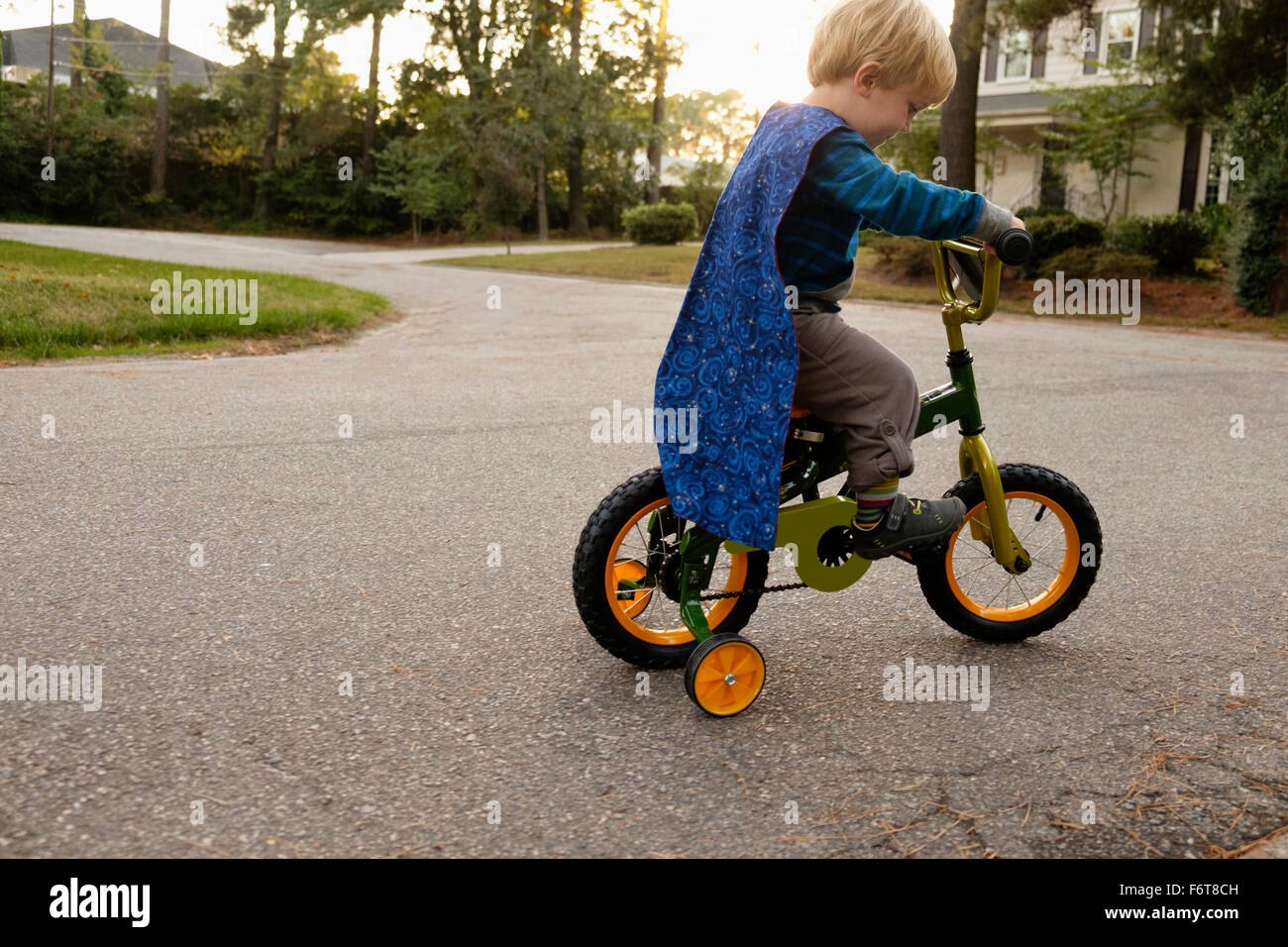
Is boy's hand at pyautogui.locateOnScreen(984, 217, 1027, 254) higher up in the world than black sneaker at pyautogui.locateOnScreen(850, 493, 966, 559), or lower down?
higher up

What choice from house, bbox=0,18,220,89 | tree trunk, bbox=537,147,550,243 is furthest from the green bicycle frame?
house, bbox=0,18,220,89

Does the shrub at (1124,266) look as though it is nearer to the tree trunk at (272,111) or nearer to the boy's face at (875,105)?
the boy's face at (875,105)

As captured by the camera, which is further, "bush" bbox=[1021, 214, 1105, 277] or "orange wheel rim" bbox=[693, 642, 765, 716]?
"bush" bbox=[1021, 214, 1105, 277]

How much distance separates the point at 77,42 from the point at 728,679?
171 ft

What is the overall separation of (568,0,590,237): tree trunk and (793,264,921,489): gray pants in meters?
34.6

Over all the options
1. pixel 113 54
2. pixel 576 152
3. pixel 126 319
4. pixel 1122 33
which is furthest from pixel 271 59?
pixel 126 319

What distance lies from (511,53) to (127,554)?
36.8 m

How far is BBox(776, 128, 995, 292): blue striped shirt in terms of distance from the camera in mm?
2719

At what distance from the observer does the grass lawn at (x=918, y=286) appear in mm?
15328

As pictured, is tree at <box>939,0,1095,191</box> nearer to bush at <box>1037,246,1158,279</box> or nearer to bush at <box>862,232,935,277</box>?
bush at <box>862,232,935,277</box>

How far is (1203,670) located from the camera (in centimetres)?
332

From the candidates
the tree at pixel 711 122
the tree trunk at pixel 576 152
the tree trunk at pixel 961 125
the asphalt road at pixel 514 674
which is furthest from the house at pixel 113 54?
the asphalt road at pixel 514 674
